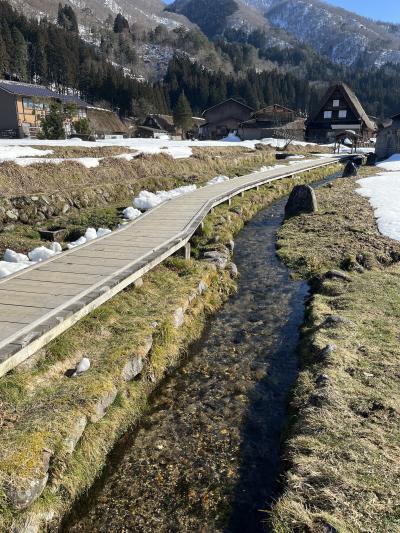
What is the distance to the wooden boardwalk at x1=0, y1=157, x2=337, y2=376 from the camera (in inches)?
216

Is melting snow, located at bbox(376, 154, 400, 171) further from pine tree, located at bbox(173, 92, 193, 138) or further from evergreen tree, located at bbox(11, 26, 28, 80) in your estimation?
evergreen tree, located at bbox(11, 26, 28, 80)

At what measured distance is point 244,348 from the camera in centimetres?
810

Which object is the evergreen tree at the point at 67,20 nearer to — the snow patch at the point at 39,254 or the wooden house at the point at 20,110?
the wooden house at the point at 20,110

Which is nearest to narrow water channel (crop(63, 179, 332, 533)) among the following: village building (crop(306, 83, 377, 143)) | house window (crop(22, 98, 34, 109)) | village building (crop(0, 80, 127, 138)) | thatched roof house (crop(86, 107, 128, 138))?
village building (crop(0, 80, 127, 138))

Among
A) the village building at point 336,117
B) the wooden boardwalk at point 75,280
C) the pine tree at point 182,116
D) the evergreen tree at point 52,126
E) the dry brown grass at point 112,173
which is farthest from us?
the village building at point 336,117

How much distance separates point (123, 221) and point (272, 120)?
63549mm

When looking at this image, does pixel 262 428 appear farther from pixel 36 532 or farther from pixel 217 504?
pixel 36 532

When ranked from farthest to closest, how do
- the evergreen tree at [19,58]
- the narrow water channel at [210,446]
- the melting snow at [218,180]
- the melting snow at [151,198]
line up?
the evergreen tree at [19,58] → the melting snow at [218,180] → the melting snow at [151,198] → the narrow water channel at [210,446]

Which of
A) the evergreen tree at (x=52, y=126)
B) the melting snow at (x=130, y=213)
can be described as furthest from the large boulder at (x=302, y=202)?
the evergreen tree at (x=52, y=126)

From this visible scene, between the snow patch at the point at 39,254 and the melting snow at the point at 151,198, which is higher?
the melting snow at the point at 151,198

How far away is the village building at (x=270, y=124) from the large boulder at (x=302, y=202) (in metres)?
53.3

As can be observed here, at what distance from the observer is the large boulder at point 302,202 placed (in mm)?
18750

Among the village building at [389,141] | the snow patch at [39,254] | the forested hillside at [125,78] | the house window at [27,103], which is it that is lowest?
the snow patch at [39,254]

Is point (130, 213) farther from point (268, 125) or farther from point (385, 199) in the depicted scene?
point (268, 125)
